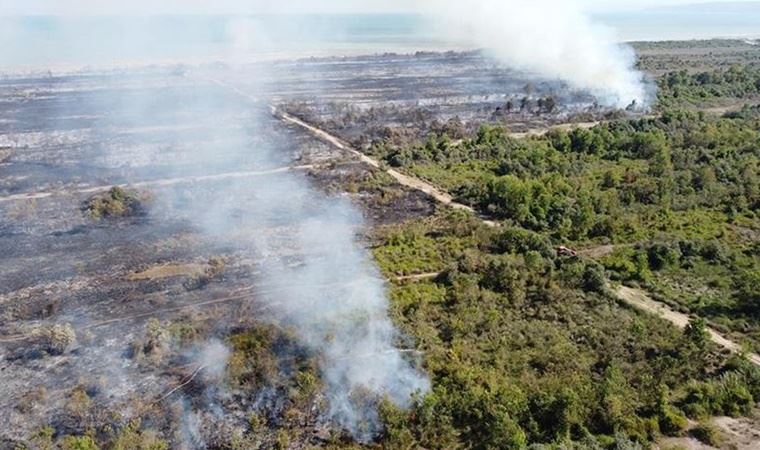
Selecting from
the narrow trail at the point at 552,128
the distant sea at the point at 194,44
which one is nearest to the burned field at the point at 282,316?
the narrow trail at the point at 552,128

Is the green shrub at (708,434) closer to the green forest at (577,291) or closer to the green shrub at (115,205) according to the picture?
the green forest at (577,291)

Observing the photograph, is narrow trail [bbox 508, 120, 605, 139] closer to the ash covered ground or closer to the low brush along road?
the ash covered ground

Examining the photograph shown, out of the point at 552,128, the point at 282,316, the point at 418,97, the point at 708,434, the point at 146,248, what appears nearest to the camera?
the point at 708,434

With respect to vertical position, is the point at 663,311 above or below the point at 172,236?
below

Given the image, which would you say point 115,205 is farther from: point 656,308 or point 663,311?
point 663,311

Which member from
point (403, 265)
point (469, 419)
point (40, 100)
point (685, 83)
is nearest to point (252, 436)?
point (469, 419)

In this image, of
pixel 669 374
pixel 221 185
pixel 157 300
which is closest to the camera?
pixel 669 374

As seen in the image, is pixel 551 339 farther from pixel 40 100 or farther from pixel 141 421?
pixel 40 100

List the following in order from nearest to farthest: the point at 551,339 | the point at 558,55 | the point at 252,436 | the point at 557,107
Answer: the point at 252,436 → the point at 551,339 → the point at 557,107 → the point at 558,55

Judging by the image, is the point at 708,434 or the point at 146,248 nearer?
the point at 708,434

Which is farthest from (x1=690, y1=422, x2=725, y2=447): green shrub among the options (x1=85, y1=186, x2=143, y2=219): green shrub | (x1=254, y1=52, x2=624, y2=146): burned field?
(x1=254, y1=52, x2=624, y2=146): burned field

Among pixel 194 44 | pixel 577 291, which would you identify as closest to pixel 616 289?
pixel 577 291
